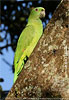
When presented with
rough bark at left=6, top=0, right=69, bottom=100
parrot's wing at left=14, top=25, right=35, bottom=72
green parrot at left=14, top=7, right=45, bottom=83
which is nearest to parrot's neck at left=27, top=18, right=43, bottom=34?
green parrot at left=14, top=7, right=45, bottom=83

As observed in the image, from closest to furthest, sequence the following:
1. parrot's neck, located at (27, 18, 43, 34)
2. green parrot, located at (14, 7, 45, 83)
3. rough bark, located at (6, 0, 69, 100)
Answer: rough bark, located at (6, 0, 69, 100)
green parrot, located at (14, 7, 45, 83)
parrot's neck, located at (27, 18, 43, 34)

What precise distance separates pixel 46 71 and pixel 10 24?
2.87 m

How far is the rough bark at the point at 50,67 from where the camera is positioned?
1212 millimetres

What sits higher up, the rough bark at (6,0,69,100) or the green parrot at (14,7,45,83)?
the green parrot at (14,7,45,83)

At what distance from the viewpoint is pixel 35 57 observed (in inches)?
50.4

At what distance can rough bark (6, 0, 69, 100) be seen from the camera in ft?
3.98

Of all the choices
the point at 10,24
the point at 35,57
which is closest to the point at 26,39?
the point at 35,57

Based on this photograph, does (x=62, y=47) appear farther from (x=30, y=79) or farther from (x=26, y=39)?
(x=26, y=39)

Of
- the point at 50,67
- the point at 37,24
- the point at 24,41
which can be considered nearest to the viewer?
the point at 50,67

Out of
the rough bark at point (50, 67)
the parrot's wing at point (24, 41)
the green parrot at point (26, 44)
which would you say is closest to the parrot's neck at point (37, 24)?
the green parrot at point (26, 44)

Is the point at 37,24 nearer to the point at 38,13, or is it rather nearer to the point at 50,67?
the point at 38,13

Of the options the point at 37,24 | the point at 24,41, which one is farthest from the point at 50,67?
the point at 37,24

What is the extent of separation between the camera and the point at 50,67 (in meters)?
1.23

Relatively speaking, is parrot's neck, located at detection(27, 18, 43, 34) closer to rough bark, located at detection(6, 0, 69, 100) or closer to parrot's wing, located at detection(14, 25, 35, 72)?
parrot's wing, located at detection(14, 25, 35, 72)
